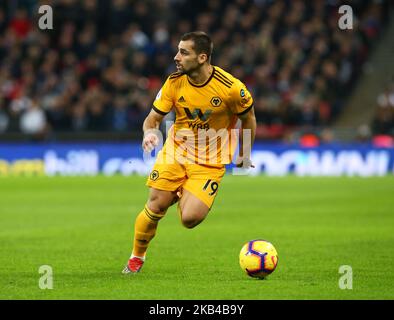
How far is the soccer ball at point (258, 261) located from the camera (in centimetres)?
945

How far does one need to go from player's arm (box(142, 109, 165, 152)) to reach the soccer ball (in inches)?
57.2

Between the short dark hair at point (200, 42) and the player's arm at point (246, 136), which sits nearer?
the short dark hair at point (200, 42)

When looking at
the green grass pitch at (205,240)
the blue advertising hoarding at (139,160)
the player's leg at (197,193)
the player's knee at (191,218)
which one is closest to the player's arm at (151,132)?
the player's leg at (197,193)

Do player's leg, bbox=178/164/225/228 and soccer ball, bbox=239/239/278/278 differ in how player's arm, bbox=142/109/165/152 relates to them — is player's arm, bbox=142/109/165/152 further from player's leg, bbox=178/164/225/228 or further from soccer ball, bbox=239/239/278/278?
soccer ball, bbox=239/239/278/278

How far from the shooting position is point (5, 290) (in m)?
8.77

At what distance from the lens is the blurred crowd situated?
28.1m

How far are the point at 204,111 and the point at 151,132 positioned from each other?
2.39 ft

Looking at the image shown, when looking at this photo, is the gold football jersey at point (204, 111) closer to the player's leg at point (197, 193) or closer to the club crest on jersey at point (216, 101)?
the club crest on jersey at point (216, 101)

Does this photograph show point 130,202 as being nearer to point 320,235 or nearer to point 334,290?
point 320,235

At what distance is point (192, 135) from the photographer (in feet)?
33.2

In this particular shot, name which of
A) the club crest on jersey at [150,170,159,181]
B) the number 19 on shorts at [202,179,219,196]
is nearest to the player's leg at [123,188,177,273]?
the club crest on jersey at [150,170,159,181]

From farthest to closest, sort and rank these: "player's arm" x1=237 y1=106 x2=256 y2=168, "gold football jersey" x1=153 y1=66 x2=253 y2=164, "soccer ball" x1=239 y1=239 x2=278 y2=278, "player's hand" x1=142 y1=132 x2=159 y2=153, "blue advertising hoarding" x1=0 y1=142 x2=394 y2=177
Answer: "blue advertising hoarding" x1=0 y1=142 x2=394 y2=177, "player's arm" x1=237 y1=106 x2=256 y2=168, "gold football jersey" x1=153 y1=66 x2=253 y2=164, "soccer ball" x1=239 y1=239 x2=278 y2=278, "player's hand" x1=142 y1=132 x2=159 y2=153

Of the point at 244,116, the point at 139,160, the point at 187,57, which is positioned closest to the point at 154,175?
the point at 244,116
